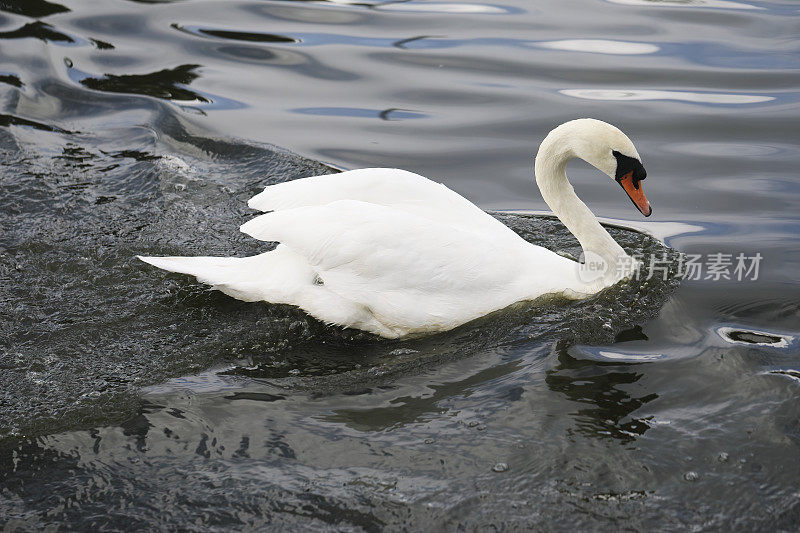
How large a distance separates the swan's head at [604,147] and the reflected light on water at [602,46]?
5.35 meters

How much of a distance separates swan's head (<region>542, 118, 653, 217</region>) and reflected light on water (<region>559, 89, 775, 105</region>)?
3.86m

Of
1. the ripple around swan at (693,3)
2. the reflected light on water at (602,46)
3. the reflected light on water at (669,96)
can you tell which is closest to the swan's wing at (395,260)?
the reflected light on water at (669,96)

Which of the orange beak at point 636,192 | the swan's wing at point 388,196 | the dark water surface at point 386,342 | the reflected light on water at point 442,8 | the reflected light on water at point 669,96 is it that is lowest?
the dark water surface at point 386,342

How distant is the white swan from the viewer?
5.46 m

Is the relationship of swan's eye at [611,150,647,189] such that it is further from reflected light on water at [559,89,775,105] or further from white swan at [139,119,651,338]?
reflected light on water at [559,89,775,105]

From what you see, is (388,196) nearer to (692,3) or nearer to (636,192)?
(636,192)

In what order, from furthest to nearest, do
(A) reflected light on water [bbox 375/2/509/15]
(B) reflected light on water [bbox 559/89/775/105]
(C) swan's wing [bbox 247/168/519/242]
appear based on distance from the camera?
(A) reflected light on water [bbox 375/2/509/15] < (B) reflected light on water [bbox 559/89/775/105] < (C) swan's wing [bbox 247/168/519/242]

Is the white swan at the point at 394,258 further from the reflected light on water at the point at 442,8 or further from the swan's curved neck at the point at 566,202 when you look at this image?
the reflected light on water at the point at 442,8

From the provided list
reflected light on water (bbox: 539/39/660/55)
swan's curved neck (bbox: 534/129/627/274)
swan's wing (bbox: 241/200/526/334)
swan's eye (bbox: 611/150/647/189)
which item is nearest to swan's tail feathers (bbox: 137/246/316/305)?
swan's wing (bbox: 241/200/526/334)

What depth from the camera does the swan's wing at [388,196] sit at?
580 centimetres

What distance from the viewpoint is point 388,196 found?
19.1ft

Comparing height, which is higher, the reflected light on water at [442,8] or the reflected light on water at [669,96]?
the reflected light on water at [442,8]

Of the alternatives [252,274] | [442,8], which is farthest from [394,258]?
[442,8]

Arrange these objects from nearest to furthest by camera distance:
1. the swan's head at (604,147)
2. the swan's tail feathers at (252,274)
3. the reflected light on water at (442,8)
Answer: the swan's tail feathers at (252,274) → the swan's head at (604,147) → the reflected light on water at (442,8)
